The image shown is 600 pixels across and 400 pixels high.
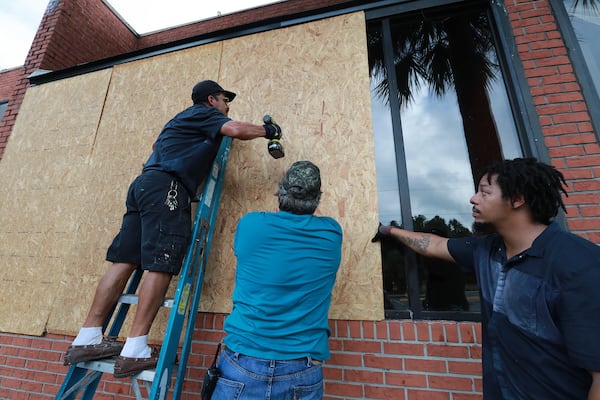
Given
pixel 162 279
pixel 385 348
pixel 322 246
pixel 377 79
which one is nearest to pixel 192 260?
pixel 162 279

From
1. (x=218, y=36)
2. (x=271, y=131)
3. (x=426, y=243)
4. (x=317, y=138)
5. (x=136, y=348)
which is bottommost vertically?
(x=136, y=348)

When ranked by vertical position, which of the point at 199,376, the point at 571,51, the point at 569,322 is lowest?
the point at 199,376

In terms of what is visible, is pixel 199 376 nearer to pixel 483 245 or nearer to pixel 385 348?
pixel 385 348

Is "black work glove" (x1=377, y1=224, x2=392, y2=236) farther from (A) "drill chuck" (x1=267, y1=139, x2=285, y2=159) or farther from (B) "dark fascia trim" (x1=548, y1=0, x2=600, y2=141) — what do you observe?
(B) "dark fascia trim" (x1=548, y1=0, x2=600, y2=141)

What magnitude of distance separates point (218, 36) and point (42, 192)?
257 centimetres

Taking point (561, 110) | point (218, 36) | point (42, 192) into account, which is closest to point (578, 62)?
point (561, 110)

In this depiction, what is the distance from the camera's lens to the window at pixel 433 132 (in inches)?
82.4

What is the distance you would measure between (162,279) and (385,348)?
153 centimetres

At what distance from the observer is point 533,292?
3.65ft

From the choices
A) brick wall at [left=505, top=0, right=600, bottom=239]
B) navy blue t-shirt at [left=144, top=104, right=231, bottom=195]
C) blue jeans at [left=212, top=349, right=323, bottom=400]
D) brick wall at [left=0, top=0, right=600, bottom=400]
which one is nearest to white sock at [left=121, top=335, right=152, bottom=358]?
brick wall at [left=0, top=0, right=600, bottom=400]

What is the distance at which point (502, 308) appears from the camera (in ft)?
4.06

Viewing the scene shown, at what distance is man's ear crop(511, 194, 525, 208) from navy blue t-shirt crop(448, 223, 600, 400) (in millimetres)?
144

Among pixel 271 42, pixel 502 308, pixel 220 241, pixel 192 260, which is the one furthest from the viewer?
pixel 271 42

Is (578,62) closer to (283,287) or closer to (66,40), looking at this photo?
(283,287)
